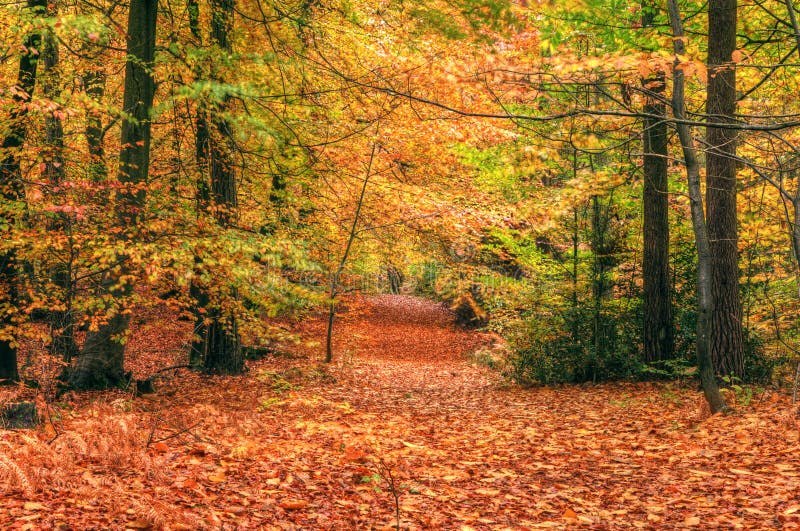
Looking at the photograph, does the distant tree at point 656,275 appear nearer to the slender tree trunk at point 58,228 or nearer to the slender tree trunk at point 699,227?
the slender tree trunk at point 699,227

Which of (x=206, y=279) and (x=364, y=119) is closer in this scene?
(x=206, y=279)

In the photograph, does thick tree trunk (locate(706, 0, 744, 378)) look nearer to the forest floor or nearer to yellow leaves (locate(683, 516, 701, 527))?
the forest floor

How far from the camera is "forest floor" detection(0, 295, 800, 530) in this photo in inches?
168

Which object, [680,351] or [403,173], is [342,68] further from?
[680,351]

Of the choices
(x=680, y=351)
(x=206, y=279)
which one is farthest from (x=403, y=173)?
(x=206, y=279)

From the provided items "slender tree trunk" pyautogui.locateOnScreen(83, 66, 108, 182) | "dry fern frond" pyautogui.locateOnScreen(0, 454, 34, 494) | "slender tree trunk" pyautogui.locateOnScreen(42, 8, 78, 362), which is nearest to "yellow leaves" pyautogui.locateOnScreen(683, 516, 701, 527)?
"dry fern frond" pyautogui.locateOnScreen(0, 454, 34, 494)

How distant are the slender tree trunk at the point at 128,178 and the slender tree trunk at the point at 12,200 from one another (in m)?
1.12

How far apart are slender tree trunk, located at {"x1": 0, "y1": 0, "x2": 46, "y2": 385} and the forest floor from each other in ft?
4.95

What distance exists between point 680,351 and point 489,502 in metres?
7.66

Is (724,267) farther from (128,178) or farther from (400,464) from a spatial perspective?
(128,178)

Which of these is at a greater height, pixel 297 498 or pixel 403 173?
pixel 403 173

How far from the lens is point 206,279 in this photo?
7.27 meters

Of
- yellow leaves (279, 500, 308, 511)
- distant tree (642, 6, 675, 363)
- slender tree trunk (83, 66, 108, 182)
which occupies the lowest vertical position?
yellow leaves (279, 500, 308, 511)

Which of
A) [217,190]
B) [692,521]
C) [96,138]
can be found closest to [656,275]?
[692,521]
